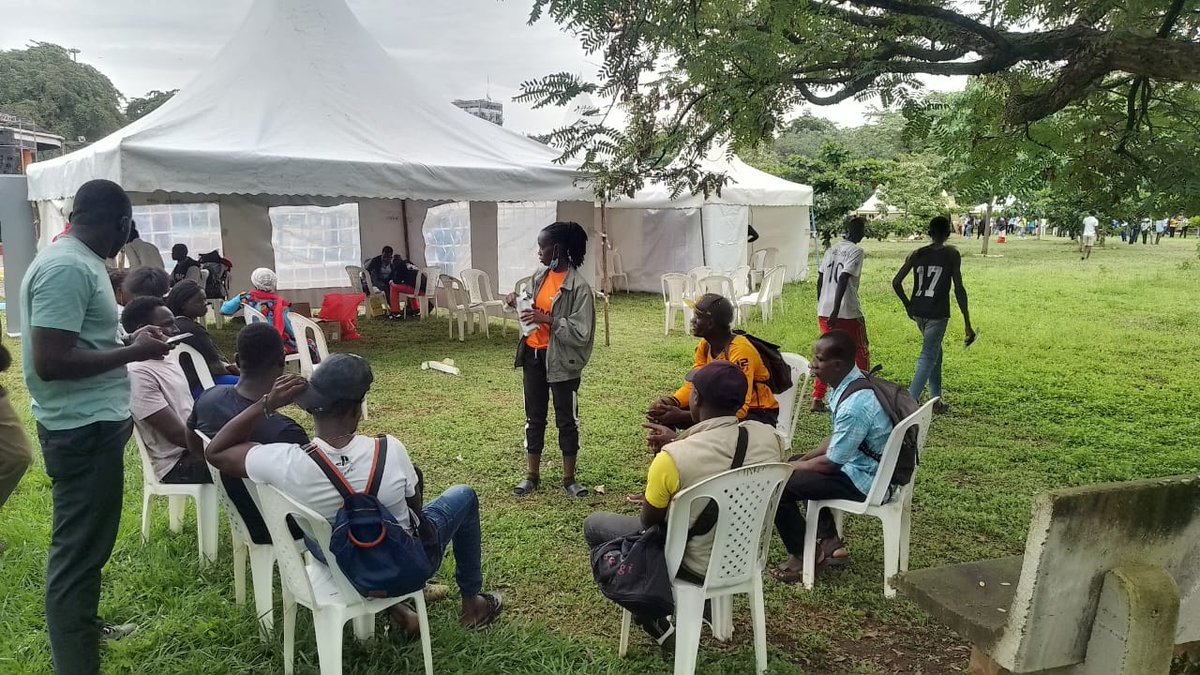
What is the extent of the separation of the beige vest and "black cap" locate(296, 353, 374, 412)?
3.52 ft

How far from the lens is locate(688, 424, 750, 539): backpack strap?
2.63 m

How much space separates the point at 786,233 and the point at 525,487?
14013 millimetres

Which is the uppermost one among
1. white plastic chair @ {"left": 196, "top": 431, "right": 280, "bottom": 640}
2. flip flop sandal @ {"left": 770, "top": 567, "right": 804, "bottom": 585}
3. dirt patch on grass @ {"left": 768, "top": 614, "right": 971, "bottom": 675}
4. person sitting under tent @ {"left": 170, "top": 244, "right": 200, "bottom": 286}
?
person sitting under tent @ {"left": 170, "top": 244, "right": 200, "bottom": 286}

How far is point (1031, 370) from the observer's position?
8438 mm

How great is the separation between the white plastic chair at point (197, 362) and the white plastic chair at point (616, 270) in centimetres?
1191

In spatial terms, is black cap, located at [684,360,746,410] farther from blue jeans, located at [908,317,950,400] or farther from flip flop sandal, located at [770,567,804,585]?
blue jeans, located at [908,317,950,400]

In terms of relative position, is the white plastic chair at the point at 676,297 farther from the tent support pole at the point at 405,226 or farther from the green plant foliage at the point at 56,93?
the green plant foliage at the point at 56,93

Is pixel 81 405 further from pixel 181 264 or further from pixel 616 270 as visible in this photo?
pixel 616 270

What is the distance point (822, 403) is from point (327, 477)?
531 centimetres

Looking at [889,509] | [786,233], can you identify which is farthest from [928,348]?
[786,233]

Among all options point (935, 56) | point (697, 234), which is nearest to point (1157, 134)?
point (935, 56)

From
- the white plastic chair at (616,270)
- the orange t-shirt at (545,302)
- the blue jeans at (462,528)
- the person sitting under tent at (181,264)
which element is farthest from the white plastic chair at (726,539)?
the white plastic chair at (616,270)

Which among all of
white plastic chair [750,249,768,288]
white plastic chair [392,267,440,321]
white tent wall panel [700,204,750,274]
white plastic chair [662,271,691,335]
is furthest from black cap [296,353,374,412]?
white plastic chair [750,249,768,288]

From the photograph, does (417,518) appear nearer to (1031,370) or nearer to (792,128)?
(792,128)
